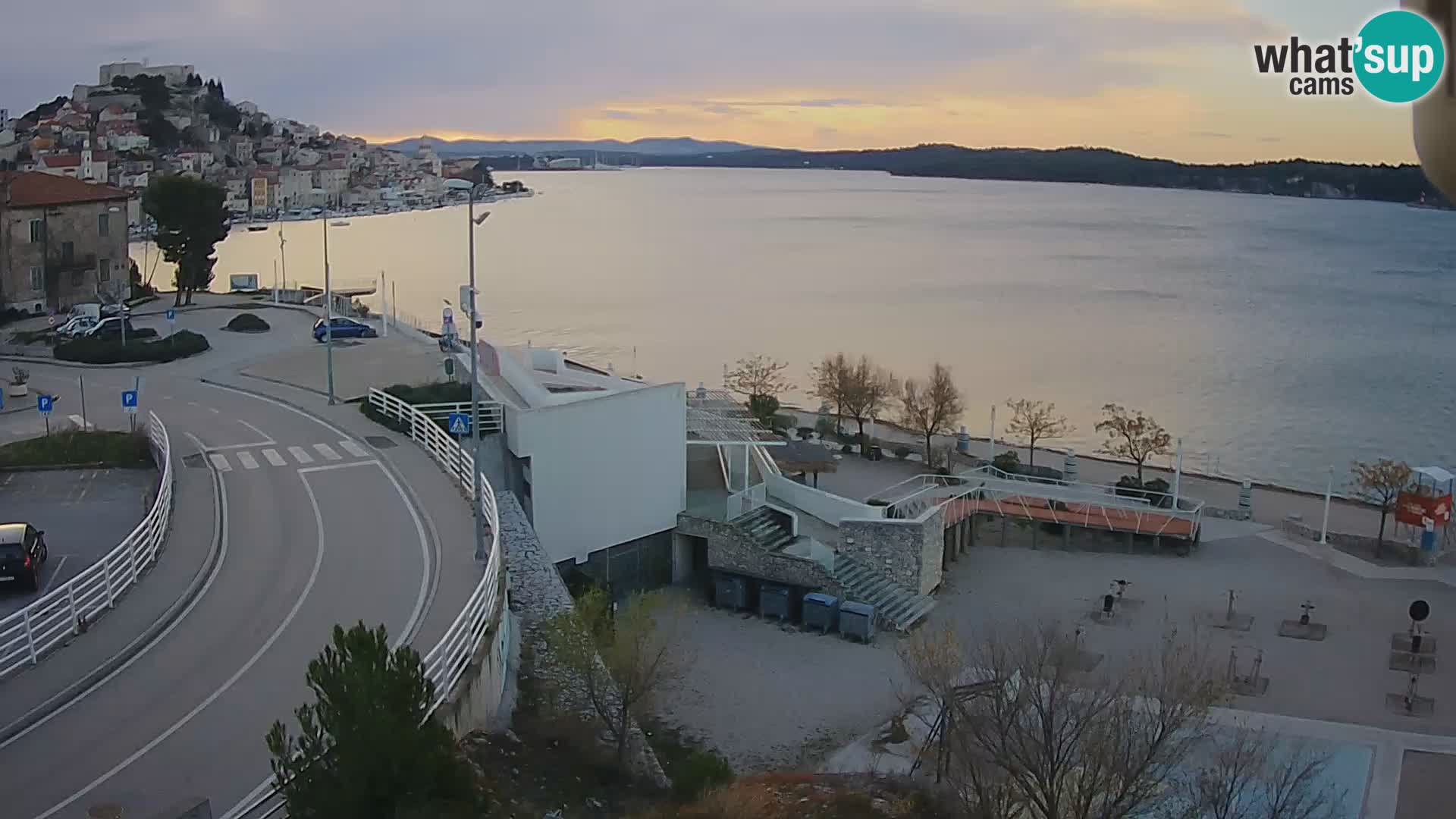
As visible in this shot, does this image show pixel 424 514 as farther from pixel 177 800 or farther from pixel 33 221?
pixel 33 221

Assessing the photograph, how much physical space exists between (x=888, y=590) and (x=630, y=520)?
563 centimetres

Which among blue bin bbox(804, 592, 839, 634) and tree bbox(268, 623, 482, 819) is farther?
blue bin bbox(804, 592, 839, 634)

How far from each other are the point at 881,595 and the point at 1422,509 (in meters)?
13.9

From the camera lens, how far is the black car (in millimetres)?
17141

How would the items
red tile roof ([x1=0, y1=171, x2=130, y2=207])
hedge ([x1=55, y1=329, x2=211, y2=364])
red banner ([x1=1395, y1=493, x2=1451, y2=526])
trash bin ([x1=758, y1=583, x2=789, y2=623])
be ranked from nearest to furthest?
trash bin ([x1=758, y1=583, x2=789, y2=623]) → red banner ([x1=1395, y1=493, x2=1451, y2=526]) → hedge ([x1=55, y1=329, x2=211, y2=364]) → red tile roof ([x1=0, y1=171, x2=130, y2=207])

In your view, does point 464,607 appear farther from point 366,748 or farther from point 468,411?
point 468,411

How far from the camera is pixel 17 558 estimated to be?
17156mm

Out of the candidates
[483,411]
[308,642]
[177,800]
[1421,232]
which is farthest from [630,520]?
[1421,232]

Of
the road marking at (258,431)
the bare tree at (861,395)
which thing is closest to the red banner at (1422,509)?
the bare tree at (861,395)

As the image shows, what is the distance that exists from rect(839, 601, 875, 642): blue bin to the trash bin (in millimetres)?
1549

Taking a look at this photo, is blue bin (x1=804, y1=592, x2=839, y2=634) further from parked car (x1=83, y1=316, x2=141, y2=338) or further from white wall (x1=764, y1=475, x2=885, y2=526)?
parked car (x1=83, y1=316, x2=141, y2=338)

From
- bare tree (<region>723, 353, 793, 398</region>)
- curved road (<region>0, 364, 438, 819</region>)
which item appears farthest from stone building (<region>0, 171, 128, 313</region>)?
bare tree (<region>723, 353, 793, 398</region>)

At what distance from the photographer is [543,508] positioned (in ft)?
81.8

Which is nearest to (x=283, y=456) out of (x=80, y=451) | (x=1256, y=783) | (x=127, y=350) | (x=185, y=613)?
(x=80, y=451)
